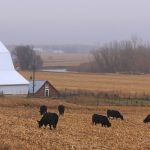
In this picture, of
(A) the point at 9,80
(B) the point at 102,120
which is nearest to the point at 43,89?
(A) the point at 9,80

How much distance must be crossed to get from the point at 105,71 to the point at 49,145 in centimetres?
10779

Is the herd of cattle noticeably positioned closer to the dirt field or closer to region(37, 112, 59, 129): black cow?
region(37, 112, 59, 129): black cow

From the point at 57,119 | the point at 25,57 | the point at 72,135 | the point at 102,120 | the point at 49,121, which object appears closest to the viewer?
the point at 72,135

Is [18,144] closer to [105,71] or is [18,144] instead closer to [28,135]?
[28,135]

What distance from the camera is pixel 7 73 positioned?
5822cm

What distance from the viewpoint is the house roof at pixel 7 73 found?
5593 centimetres

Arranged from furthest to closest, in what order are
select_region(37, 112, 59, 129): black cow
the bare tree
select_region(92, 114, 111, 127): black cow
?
the bare tree, select_region(92, 114, 111, 127): black cow, select_region(37, 112, 59, 129): black cow

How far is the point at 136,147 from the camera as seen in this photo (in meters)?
19.6

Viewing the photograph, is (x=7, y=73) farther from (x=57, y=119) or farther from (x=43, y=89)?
(x=57, y=119)

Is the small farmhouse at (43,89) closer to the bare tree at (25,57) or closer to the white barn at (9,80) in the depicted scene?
the white barn at (9,80)

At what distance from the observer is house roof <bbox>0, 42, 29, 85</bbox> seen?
55.9 meters

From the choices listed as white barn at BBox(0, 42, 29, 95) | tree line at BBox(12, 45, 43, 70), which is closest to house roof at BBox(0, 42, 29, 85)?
white barn at BBox(0, 42, 29, 95)

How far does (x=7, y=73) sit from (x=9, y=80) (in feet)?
6.97

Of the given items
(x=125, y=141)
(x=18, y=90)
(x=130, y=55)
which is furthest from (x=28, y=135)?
(x=130, y=55)
